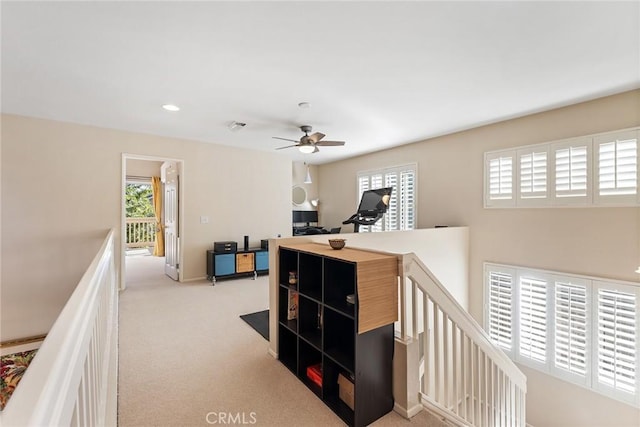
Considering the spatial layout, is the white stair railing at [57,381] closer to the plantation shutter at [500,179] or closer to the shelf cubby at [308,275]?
the shelf cubby at [308,275]

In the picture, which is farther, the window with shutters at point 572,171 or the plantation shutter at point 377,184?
the plantation shutter at point 377,184

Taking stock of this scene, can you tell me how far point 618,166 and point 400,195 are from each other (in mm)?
3080

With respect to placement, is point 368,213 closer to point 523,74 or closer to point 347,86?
point 347,86

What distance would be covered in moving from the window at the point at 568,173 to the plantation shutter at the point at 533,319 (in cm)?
112

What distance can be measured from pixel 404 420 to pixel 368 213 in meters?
2.67

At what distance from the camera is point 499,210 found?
4258 millimetres

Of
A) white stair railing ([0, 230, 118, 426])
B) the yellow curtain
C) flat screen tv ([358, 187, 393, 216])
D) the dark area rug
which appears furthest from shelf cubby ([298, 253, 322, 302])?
the yellow curtain

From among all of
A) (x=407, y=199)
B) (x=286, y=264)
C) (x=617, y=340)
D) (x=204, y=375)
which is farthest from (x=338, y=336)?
(x=407, y=199)

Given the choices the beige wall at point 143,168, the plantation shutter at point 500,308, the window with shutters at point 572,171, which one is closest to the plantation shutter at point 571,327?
the plantation shutter at point 500,308

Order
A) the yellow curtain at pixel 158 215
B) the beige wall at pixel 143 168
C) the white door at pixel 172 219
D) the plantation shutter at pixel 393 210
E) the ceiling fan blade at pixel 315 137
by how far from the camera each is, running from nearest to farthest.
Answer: the ceiling fan blade at pixel 315 137 < the white door at pixel 172 219 < the plantation shutter at pixel 393 210 < the beige wall at pixel 143 168 < the yellow curtain at pixel 158 215

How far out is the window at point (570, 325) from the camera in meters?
3.19

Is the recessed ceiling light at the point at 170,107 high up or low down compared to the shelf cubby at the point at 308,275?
up

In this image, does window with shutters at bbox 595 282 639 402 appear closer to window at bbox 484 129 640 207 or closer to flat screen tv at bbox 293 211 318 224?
window at bbox 484 129 640 207

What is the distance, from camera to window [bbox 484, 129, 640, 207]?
3.20 m
